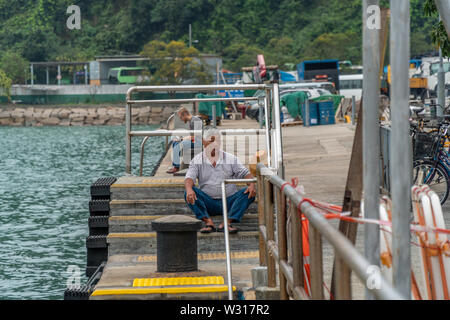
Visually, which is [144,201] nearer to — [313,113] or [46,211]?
[46,211]

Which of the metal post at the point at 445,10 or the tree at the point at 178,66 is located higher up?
the tree at the point at 178,66

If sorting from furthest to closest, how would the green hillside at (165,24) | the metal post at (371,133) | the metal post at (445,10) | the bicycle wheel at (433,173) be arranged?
the green hillside at (165,24) → the bicycle wheel at (433,173) → the metal post at (445,10) → the metal post at (371,133)

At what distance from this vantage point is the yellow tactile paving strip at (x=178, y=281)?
7316 mm

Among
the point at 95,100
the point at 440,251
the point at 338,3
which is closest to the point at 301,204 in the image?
the point at 440,251

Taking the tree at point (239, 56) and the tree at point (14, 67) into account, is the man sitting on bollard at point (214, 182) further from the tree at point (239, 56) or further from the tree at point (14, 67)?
the tree at point (14, 67)

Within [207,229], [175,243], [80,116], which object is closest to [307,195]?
[207,229]

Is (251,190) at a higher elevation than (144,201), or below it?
higher

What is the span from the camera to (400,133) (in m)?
3.34

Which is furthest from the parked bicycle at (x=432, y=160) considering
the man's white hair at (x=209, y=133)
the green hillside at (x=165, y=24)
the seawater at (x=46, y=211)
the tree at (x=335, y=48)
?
the green hillside at (x=165, y=24)

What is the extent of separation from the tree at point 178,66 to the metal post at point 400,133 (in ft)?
270

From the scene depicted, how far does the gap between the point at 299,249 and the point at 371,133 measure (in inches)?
38.7

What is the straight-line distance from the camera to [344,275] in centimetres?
323

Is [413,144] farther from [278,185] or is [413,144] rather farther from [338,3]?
[338,3]
